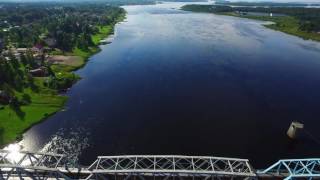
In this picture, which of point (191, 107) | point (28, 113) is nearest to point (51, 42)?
point (28, 113)

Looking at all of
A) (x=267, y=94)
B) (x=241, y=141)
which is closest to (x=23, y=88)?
(x=241, y=141)

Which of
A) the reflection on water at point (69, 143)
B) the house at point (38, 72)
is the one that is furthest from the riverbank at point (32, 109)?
the reflection on water at point (69, 143)

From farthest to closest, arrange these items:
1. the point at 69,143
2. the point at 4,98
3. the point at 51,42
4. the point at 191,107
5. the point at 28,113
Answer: the point at 51,42 → the point at 4,98 → the point at 191,107 → the point at 28,113 → the point at 69,143

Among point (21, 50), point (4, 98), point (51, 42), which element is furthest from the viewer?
point (51, 42)

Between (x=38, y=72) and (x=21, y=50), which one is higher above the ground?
(x=38, y=72)

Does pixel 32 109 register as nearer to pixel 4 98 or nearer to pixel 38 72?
pixel 4 98

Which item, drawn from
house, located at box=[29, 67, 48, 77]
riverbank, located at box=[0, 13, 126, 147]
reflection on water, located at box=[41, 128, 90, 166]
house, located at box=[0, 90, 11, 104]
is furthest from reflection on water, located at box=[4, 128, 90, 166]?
house, located at box=[29, 67, 48, 77]

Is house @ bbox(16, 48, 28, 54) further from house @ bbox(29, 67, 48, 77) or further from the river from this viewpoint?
house @ bbox(29, 67, 48, 77)
